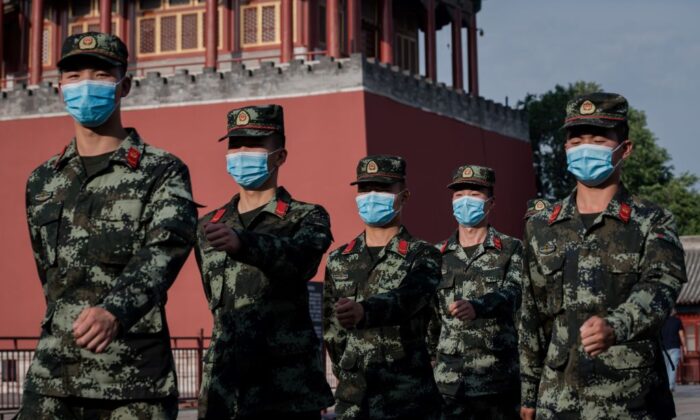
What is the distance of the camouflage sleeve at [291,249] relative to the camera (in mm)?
5590

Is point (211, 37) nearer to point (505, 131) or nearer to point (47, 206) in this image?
point (505, 131)

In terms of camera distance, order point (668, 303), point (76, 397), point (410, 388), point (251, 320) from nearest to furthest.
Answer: point (76, 397) < point (668, 303) < point (251, 320) < point (410, 388)

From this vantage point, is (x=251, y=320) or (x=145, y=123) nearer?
(x=251, y=320)

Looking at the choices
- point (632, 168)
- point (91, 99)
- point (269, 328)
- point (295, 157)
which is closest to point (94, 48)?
point (91, 99)

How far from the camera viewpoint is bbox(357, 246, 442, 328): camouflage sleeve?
277 inches

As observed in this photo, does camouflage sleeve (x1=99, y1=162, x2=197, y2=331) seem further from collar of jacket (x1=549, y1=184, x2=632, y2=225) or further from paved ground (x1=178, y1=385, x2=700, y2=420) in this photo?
paved ground (x1=178, y1=385, x2=700, y2=420)

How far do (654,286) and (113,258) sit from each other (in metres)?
2.28

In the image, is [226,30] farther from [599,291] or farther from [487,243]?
[599,291]

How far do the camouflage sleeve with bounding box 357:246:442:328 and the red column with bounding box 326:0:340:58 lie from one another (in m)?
19.7

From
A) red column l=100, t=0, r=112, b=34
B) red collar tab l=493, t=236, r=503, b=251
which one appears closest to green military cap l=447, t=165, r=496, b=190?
red collar tab l=493, t=236, r=503, b=251

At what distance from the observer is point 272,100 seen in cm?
2683

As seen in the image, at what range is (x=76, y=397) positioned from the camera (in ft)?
15.9

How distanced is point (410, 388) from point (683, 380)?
1056 inches

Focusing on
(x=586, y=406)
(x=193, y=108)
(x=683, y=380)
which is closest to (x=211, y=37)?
(x=193, y=108)
